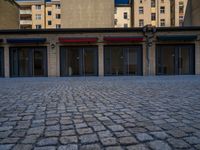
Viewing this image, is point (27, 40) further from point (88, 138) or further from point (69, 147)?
point (69, 147)

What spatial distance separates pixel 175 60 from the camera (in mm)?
20656

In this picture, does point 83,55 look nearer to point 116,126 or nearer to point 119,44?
point 119,44

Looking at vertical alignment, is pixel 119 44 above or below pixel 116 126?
above

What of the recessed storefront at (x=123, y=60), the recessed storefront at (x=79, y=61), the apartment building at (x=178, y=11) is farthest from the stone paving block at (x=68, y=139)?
the apartment building at (x=178, y=11)

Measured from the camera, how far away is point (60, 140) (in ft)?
10.5

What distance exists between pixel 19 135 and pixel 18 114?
156cm

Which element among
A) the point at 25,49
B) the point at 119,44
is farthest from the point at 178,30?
the point at 25,49

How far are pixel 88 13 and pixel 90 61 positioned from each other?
33.3 feet

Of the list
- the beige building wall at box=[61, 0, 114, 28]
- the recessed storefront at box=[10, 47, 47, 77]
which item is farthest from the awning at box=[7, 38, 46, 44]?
the beige building wall at box=[61, 0, 114, 28]

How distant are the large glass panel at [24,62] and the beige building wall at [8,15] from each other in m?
7.80

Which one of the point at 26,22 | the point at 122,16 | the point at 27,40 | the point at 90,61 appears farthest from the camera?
the point at 122,16

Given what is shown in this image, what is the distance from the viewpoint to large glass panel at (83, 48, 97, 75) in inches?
805

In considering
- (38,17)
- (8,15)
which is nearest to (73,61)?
(8,15)

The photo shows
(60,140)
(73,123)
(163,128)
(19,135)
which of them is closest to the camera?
(60,140)
